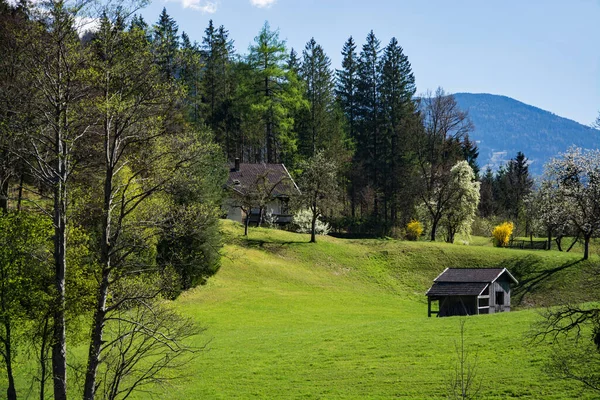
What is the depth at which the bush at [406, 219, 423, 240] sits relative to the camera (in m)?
69.8

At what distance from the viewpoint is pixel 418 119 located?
253 feet

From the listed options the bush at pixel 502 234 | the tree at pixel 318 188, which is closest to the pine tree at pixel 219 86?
the tree at pixel 318 188

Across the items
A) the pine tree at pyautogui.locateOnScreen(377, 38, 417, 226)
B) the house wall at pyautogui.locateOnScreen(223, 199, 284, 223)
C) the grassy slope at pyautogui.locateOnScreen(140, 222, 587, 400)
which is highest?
the pine tree at pyautogui.locateOnScreen(377, 38, 417, 226)

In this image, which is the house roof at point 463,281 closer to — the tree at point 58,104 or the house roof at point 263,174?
the house roof at point 263,174

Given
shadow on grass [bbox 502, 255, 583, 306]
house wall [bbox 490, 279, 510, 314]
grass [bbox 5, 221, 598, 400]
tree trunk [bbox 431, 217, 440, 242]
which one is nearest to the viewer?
grass [bbox 5, 221, 598, 400]

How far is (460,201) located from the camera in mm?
66062

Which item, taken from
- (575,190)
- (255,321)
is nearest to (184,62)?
(255,321)

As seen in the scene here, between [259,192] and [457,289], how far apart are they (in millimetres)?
24861

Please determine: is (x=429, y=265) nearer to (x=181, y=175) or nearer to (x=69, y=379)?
(x=69, y=379)

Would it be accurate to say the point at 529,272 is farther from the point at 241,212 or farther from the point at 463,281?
the point at 241,212

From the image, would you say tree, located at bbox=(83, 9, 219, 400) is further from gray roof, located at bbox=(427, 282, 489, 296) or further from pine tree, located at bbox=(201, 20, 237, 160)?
pine tree, located at bbox=(201, 20, 237, 160)

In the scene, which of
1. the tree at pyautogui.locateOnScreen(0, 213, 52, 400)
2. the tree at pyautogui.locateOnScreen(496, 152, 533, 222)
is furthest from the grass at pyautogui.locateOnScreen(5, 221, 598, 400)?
the tree at pyautogui.locateOnScreen(496, 152, 533, 222)

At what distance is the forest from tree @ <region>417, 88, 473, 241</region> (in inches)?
10.4

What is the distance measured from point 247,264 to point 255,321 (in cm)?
1438
